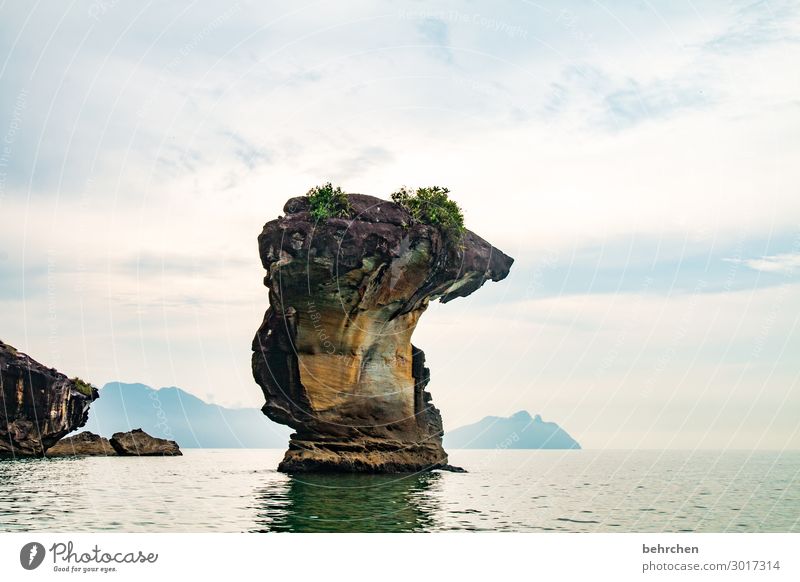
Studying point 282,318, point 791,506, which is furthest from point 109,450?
point 791,506

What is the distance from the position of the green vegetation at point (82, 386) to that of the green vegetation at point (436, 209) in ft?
145

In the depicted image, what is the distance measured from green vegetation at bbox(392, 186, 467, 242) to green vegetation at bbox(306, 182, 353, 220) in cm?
411

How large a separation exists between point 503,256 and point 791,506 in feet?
83.5

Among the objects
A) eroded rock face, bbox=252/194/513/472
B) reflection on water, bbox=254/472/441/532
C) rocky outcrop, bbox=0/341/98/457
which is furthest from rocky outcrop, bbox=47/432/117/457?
reflection on water, bbox=254/472/441/532

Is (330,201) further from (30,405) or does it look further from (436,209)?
(30,405)

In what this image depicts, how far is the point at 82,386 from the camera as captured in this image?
79.9 meters

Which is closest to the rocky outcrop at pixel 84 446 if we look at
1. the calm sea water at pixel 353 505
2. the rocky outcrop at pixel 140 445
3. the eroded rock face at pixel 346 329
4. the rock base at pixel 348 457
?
the rocky outcrop at pixel 140 445

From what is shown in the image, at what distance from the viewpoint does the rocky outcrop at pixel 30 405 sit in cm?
6838

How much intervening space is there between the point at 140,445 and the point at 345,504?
2612 inches

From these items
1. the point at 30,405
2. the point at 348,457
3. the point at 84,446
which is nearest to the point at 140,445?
the point at 84,446

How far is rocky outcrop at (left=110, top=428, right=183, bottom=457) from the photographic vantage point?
88625 millimetres

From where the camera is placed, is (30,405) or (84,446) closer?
(30,405)

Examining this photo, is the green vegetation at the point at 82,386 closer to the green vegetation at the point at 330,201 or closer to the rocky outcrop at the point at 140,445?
the rocky outcrop at the point at 140,445
